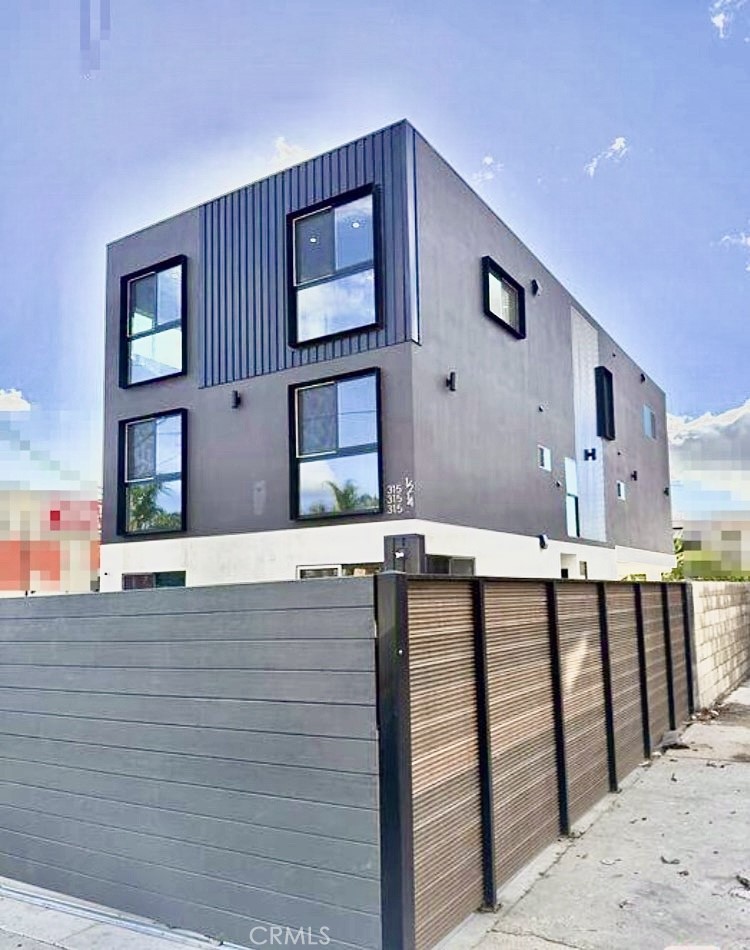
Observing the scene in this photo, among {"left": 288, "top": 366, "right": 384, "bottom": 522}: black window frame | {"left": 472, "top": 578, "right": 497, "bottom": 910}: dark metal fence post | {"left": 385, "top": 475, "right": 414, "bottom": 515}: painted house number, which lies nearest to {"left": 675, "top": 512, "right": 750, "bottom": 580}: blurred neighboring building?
{"left": 385, "top": 475, "right": 414, "bottom": 515}: painted house number

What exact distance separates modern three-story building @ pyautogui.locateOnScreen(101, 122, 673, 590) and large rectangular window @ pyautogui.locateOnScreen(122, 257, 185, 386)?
3 cm

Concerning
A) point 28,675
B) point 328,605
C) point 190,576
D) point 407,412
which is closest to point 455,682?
point 328,605

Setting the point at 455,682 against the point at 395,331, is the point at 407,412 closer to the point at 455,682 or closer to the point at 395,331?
the point at 395,331

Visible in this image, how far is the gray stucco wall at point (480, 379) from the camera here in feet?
30.7

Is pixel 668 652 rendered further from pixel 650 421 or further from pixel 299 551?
pixel 650 421

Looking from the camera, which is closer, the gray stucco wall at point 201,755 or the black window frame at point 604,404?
the gray stucco wall at point 201,755

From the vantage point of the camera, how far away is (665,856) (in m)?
3.79

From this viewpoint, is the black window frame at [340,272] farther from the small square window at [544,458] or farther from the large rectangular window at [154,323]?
the small square window at [544,458]

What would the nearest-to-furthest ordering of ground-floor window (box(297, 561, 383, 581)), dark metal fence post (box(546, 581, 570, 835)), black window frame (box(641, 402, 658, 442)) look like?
dark metal fence post (box(546, 581, 570, 835))
ground-floor window (box(297, 561, 383, 581))
black window frame (box(641, 402, 658, 442))

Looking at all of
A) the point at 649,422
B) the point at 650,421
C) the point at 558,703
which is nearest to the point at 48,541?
the point at 558,703

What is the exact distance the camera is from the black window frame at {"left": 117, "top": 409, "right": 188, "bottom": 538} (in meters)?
10.9

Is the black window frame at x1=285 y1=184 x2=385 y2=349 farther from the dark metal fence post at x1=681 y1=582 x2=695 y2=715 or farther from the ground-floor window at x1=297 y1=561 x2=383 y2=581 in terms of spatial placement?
the dark metal fence post at x1=681 y1=582 x2=695 y2=715

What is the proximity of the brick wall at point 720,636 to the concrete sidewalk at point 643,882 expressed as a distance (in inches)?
131

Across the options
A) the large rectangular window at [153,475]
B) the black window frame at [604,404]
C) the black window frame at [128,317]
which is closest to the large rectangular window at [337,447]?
the large rectangular window at [153,475]
